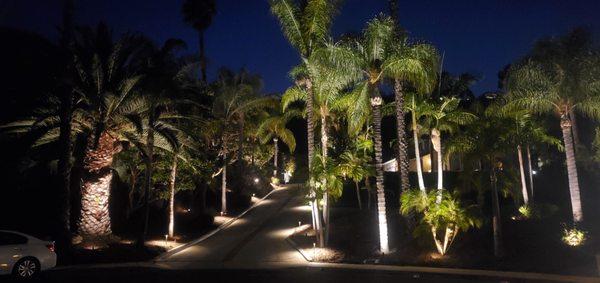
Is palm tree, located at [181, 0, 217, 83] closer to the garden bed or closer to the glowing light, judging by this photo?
the garden bed

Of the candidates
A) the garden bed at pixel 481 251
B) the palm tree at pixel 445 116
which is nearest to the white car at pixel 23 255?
the garden bed at pixel 481 251

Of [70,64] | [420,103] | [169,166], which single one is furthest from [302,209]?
[70,64]

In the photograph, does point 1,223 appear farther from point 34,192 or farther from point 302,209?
point 302,209

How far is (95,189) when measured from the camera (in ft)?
68.9

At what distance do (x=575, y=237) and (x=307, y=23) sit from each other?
13778mm

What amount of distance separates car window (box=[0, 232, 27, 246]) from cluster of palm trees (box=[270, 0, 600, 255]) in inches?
443

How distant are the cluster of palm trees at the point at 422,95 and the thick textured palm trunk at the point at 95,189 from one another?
927 cm

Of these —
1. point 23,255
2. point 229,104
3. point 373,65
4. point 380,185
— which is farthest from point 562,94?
point 229,104

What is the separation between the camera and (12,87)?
21094mm

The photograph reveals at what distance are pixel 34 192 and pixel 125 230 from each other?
16.9 feet

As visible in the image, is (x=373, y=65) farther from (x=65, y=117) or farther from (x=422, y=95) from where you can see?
(x=65, y=117)

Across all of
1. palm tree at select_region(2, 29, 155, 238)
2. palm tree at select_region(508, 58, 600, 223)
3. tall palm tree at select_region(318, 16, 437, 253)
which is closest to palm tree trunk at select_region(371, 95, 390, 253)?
tall palm tree at select_region(318, 16, 437, 253)

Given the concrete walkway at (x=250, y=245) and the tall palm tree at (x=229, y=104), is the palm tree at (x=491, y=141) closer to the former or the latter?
the concrete walkway at (x=250, y=245)

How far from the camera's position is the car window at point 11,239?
13.7 meters
